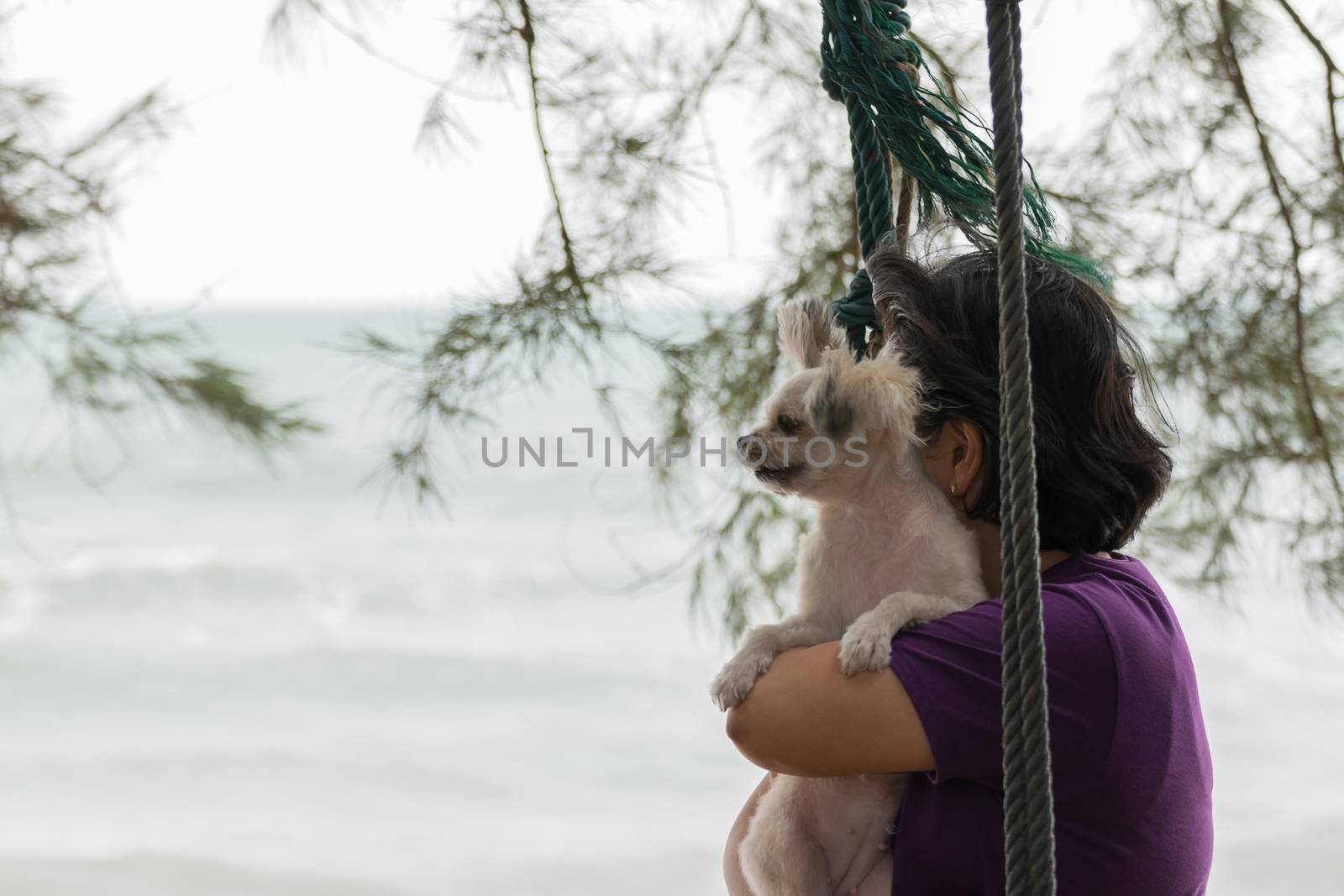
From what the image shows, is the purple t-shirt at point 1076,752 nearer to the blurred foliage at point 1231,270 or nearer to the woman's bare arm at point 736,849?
the woman's bare arm at point 736,849

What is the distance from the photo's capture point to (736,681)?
45.4 inches

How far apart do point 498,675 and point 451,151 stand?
246 inches

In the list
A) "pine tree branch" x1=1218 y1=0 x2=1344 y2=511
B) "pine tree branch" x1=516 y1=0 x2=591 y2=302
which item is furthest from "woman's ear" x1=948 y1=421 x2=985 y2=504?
"pine tree branch" x1=1218 y1=0 x2=1344 y2=511

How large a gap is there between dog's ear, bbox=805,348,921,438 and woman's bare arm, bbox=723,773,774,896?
45 cm

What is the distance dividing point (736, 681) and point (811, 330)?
403mm

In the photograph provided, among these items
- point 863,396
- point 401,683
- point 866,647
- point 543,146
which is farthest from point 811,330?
point 401,683

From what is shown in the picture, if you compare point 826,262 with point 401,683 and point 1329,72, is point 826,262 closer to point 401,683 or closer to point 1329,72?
point 1329,72

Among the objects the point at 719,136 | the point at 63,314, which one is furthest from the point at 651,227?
the point at 63,314

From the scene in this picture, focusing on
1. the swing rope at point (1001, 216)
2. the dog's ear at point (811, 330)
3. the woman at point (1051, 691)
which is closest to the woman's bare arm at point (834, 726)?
the woman at point (1051, 691)

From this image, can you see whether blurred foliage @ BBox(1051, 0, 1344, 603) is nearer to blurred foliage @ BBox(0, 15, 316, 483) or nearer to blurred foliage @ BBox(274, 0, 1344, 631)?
blurred foliage @ BBox(274, 0, 1344, 631)

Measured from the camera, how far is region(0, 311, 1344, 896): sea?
5094 mm

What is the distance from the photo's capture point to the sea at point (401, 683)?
509 cm

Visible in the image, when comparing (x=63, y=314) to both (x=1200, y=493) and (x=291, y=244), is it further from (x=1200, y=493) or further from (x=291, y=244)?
(x=291, y=244)

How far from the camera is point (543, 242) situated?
2.28m
